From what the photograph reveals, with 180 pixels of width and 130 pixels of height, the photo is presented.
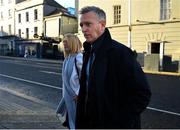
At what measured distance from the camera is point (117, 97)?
10.0 ft

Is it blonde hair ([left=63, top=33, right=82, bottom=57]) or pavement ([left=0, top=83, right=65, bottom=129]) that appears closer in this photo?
blonde hair ([left=63, top=33, right=82, bottom=57])

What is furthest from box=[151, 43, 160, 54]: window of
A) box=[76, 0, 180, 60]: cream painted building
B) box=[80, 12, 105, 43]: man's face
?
box=[80, 12, 105, 43]: man's face

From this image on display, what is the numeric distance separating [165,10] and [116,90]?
117 feet

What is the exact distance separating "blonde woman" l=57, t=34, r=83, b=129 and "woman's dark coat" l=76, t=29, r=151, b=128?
1.99m

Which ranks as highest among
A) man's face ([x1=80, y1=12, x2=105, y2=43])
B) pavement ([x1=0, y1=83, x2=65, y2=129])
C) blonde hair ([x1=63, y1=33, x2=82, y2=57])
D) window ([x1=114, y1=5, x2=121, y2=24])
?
window ([x1=114, y1=5, x2=121, y2=24])

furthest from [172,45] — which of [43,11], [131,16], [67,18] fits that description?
[43,11]

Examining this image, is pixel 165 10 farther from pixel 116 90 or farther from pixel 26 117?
pixel 116 90

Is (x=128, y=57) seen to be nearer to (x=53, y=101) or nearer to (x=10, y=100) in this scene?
(x=10, y=100)

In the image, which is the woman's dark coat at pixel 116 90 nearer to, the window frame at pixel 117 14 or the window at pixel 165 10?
the window at pixel 165 10

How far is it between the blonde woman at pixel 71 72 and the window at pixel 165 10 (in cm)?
3307

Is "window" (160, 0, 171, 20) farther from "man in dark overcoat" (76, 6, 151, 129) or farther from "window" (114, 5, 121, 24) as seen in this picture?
"man in dark overcoat" (76, 6, 151, 129)

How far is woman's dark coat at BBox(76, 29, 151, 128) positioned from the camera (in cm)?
300

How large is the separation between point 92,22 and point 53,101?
334 inches

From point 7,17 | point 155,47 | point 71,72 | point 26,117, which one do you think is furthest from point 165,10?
point 7,17
